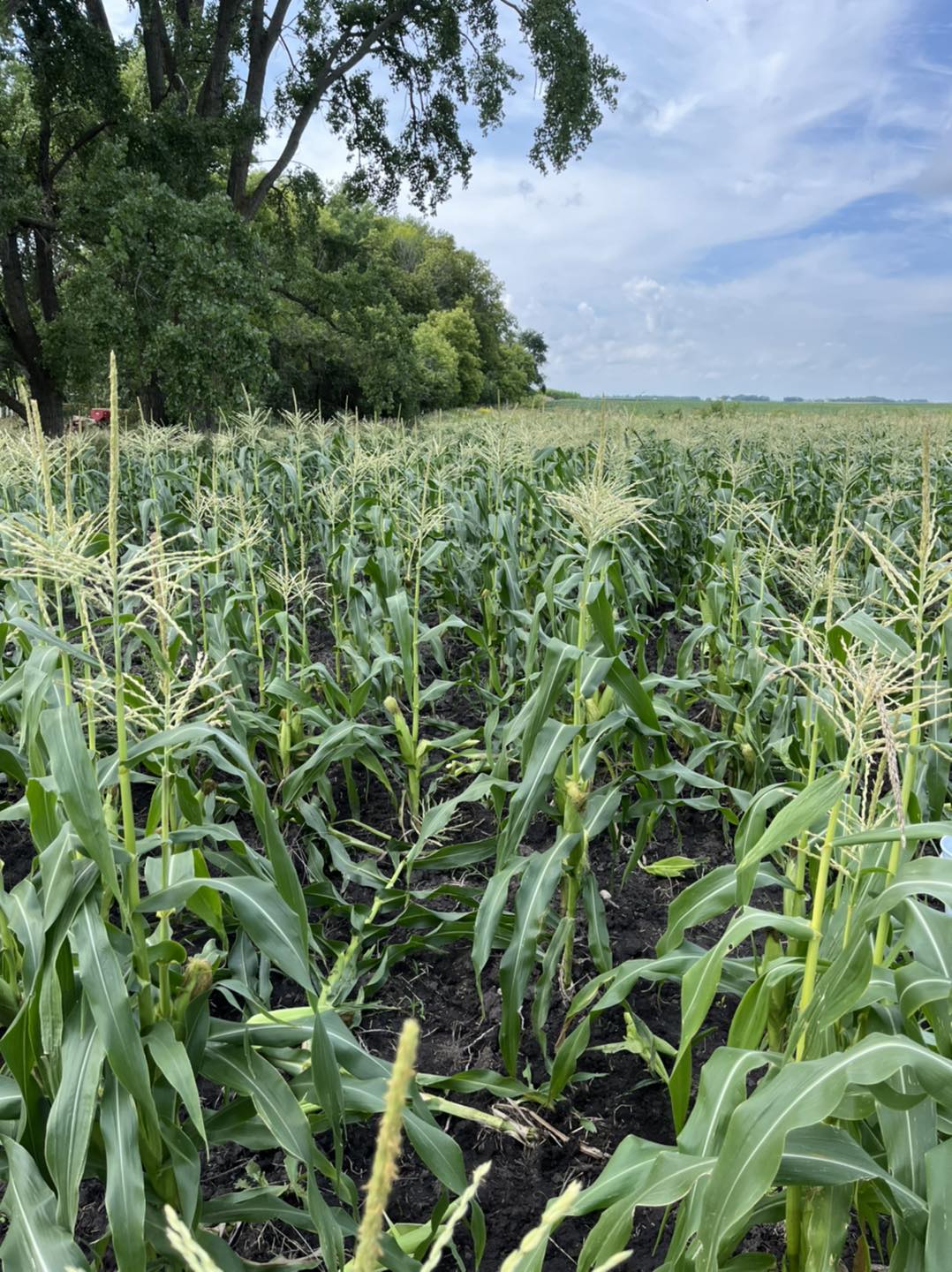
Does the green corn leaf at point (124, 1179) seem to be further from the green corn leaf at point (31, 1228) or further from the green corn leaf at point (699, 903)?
the green corn leaf at point (699, 903)

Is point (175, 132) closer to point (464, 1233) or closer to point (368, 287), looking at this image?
point (368, 287)

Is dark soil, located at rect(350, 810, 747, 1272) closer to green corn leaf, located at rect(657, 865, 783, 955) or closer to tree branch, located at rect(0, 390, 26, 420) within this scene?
green corn leaf, located at rect(657, 865, 783, 955)

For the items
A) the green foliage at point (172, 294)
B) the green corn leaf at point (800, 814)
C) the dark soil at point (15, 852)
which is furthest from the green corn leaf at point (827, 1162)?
the green foliage at point (172, 294)

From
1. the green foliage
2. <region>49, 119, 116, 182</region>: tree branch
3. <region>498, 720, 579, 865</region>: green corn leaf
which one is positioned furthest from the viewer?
<region>49, 119, 116, 182</region>: tree branch

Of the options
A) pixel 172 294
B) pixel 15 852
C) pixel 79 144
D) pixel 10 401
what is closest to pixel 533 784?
pixel 15 852

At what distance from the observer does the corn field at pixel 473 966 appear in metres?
1.24

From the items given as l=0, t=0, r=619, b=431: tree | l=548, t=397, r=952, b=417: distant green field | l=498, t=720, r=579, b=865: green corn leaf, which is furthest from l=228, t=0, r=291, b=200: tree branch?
l=498, t=720, r=579, b=865: green corn leaf

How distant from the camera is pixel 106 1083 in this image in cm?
140

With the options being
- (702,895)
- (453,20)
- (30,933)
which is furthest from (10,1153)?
(453,20)

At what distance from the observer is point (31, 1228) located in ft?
4.07

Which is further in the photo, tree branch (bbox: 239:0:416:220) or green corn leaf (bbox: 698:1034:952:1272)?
tree branch (bbox: 239:0:416:220)

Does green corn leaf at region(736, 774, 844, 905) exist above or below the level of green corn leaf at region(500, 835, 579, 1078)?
above

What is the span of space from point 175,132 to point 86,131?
3239 mm

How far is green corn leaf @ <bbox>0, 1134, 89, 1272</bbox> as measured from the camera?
3.97 ft
